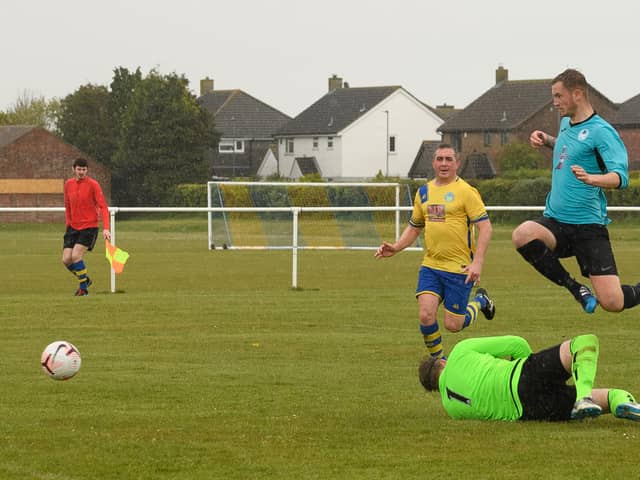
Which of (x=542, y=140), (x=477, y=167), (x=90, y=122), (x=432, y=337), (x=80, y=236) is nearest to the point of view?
(x=542, y=140)

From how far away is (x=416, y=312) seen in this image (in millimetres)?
17328

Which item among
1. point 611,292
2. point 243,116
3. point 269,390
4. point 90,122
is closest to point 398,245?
point 269,390

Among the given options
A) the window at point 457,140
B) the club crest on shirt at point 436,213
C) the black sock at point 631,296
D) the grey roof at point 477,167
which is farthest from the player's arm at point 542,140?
the window at point 457,140

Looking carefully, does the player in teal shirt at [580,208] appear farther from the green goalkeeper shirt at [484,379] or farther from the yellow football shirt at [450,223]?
the yellow football shirt at [450,223]

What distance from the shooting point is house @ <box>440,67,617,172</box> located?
3794 inches

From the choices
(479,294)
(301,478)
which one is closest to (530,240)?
(479,294)

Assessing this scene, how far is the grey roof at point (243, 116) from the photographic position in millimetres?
122062

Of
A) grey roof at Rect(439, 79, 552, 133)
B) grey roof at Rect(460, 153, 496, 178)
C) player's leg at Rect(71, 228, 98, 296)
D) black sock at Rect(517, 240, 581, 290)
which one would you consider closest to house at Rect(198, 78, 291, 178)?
grey roof at Rect(439, 79, 552, 133)

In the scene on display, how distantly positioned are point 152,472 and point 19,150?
234ft

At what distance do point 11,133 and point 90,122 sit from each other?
12.4 meters

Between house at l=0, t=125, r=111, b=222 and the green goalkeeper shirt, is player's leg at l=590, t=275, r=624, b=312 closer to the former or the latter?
the green goalkeeper shirt

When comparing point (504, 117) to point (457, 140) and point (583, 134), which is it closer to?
point (457, 140)

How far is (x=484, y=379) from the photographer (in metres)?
8.23

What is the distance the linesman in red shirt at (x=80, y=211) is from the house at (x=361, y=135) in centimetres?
8800
